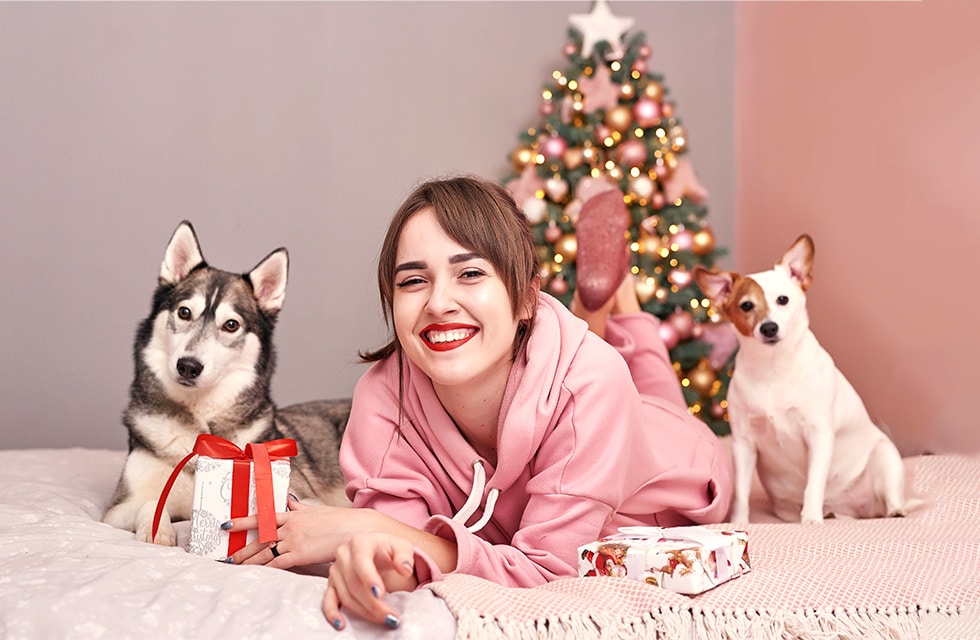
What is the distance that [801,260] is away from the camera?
2.31m

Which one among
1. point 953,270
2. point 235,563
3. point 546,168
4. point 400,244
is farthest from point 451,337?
point 546,168

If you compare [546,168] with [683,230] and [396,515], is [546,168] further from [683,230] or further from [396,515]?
[396,515]

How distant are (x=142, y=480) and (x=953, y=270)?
245cm

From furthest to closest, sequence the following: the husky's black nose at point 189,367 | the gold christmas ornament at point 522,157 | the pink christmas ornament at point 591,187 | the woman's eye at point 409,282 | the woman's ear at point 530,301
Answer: the gold christmas ornament at point 522,157 → the pink christmas ornament at point 591,187 → the husky's black nose at point 189,367 → the woman's ear at point 530,301 → the woman's eye at point 409,282

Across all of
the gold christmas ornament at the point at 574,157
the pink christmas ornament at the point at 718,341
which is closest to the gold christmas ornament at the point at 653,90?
the gold christmas ornament at the point at 574,157

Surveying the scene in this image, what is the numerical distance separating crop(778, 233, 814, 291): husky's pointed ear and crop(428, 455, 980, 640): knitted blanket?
2.58 feet

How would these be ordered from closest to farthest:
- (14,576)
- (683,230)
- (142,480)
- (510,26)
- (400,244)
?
(14,576) → (400,244) → (142,480) → (683,230) → (510,26)

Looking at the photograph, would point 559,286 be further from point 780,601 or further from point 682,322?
point 780,601

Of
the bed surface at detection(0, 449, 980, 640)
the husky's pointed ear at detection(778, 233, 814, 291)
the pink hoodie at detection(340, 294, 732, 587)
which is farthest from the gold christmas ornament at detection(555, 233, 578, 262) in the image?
the bed surface at detection(0, 449, 980, 640)

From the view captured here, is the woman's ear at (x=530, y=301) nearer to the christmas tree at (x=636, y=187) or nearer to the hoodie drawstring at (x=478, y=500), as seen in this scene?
the hoodie drawstring at (x=478, y=500)

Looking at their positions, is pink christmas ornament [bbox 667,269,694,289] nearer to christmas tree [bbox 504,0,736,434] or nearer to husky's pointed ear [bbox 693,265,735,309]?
christmas tree [bbox 504,0,736,434]

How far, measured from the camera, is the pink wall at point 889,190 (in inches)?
109

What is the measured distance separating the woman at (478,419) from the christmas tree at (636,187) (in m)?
1.80

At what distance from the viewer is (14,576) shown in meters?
1.38
